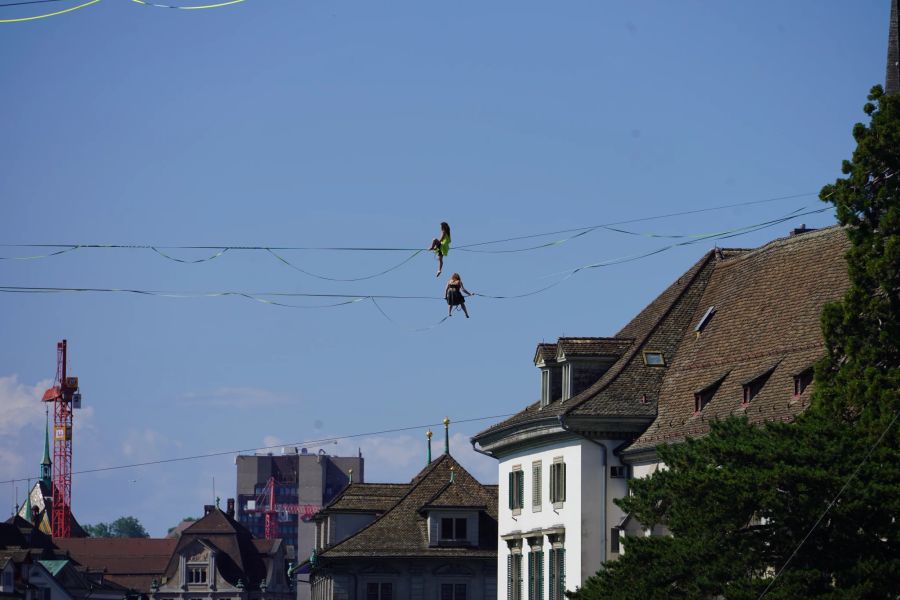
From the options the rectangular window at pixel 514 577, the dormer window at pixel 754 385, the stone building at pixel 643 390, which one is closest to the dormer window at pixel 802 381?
the stone building at pixel 643 390

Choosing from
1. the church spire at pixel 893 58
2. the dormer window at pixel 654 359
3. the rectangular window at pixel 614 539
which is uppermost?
the church spire at pixel 893 58

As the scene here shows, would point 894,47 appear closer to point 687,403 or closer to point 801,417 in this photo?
point 687,403

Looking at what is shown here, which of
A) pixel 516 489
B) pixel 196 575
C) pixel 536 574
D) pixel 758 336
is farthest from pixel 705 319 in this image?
pixel 196 575

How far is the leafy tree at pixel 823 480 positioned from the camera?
145 feet

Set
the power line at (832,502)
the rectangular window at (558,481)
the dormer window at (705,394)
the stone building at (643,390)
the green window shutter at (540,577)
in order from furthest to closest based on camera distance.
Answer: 1. the green window shutter at (540,577)
2. the rectangular window at (558,481)
3. the dormer window at (705,394)
4. the stone building at (643,390)
5. the power line at (832,502)

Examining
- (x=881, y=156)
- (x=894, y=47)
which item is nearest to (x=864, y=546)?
(x=881, y=156)

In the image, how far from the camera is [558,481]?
72562 millimetres

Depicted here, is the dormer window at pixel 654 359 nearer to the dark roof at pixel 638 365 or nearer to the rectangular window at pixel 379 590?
the dark roof at pixel 638 365

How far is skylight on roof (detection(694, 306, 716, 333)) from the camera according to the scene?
237 ft

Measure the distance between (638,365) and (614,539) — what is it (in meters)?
6.27

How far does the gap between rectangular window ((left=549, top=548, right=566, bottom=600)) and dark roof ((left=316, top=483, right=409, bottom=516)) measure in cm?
2788

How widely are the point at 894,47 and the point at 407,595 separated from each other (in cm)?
3892

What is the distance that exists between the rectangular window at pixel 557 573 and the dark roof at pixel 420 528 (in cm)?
2128

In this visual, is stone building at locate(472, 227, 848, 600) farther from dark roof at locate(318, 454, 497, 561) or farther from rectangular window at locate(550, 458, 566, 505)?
dark roof at locate(318, 454, 497, 561)
